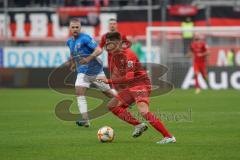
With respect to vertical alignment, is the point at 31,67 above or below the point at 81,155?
below

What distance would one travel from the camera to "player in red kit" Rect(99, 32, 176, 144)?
39.3 feet

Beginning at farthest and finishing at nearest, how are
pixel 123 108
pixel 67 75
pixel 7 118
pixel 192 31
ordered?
pixel 192 31
pixel 67 75
pixel 7 118
pixel 123 108

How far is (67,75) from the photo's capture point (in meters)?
28.8

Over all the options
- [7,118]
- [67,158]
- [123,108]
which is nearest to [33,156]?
[67,158]

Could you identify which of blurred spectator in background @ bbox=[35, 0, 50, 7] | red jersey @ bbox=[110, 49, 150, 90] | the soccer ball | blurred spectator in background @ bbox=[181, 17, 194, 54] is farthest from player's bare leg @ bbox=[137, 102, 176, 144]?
blurred spectator in background @ bbox=[35, 0, 50, 7]

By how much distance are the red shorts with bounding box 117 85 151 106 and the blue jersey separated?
3325 mm

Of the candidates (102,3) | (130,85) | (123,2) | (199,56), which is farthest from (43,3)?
(130,85)

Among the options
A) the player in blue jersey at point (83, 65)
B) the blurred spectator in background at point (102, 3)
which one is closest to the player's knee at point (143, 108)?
the player in blue jersey at point (83, 65)

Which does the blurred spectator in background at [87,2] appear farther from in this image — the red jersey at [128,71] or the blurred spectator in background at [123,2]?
the red jersey at [128,71]

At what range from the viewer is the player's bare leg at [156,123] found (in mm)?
11867

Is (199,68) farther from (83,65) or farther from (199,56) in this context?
(83,65)

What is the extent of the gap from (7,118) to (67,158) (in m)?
7.42

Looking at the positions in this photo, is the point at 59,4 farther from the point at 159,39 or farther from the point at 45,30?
the point at 159,39

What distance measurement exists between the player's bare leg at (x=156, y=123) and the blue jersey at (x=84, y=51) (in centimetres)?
408
